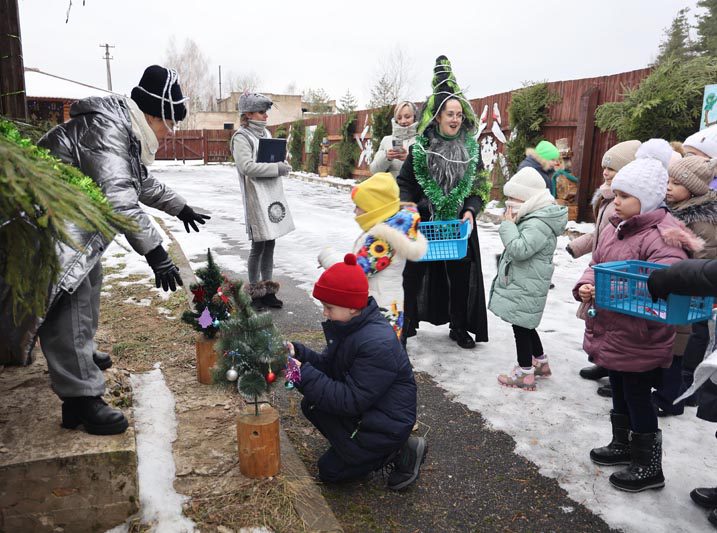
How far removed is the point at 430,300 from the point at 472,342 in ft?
1.70

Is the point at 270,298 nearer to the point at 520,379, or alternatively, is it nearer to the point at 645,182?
the point at 520,379

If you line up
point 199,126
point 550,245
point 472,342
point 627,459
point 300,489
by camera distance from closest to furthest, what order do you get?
1. point 300,489
2. point 627,459
3. point 550,245
4. point 472,342
5. point 199,126

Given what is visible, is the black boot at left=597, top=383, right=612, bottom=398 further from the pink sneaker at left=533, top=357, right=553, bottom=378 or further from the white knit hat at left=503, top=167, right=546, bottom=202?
the white knit hat at left=503, top=167, right=546, bottom=202

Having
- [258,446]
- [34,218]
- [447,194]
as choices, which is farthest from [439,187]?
[34,218]

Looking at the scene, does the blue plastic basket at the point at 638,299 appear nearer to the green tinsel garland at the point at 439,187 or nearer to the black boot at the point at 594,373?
the black boot at the point at 594,373

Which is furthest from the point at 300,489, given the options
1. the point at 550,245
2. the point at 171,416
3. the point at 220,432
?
the point at 550,245

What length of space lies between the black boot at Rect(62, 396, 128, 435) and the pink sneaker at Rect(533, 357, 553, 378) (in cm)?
296

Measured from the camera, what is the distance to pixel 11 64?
3.68 m

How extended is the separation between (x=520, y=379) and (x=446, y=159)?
5.92 ft

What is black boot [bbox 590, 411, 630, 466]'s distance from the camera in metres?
3.10

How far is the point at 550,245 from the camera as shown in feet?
13.1

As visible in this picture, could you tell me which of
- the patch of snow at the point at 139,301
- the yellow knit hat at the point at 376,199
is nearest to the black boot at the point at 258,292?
the patch of snow at the point at 139,301

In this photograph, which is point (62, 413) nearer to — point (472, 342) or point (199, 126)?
point (472, 342)

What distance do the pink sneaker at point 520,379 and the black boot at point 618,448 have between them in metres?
0.93
